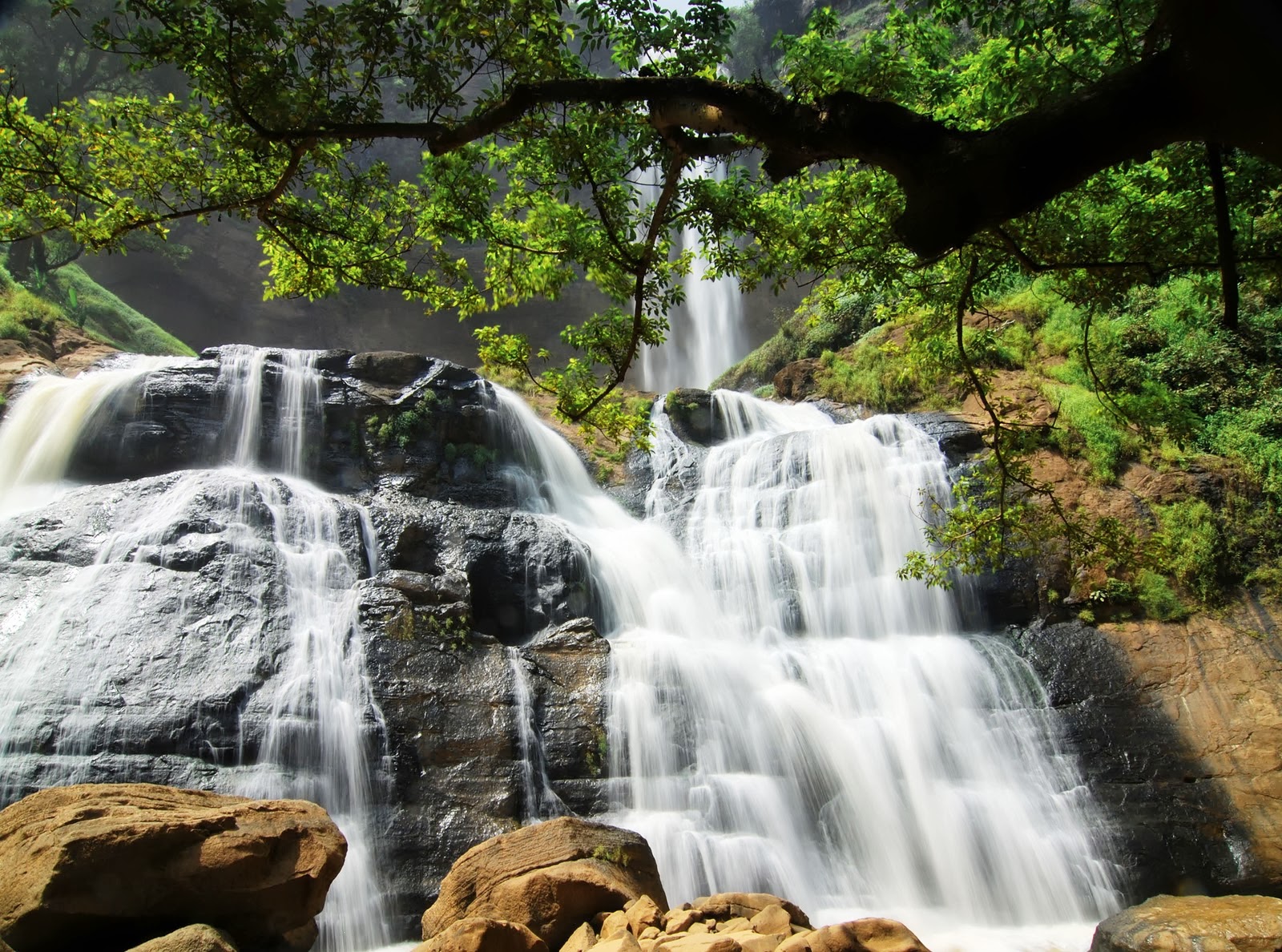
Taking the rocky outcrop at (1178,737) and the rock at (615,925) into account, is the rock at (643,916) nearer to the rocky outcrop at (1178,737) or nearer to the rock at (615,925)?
the rock at (615,925)

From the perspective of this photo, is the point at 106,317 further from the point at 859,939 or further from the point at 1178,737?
the point at 1178,737

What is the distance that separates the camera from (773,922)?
425cm

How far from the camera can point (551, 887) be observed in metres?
4.86

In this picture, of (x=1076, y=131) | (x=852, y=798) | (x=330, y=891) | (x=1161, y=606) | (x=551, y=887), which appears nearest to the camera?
(x=1076, y=131)

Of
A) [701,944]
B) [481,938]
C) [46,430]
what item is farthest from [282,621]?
[701,944]

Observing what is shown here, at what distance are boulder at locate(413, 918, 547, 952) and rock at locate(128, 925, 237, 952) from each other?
1.04m

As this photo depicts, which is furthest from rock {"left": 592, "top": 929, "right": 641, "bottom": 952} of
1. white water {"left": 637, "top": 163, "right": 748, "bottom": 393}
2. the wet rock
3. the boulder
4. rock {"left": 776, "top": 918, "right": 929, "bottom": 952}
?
white water {"left": 637, "top": 163, "right": 748, "bottom": 393}

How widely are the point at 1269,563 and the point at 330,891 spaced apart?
13.6 metres

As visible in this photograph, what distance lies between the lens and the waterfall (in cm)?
879

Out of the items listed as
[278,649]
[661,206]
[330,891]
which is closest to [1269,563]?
[661,206]

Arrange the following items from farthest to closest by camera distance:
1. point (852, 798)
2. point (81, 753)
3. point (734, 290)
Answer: point (734, 290) → point (852, 798) → point (81, 753)

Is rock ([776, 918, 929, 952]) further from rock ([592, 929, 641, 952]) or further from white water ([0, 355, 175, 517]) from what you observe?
white water ([0, 355, 175, 517])

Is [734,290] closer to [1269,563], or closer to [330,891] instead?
[1269,563]

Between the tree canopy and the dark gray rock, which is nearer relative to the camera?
the tree canopy
